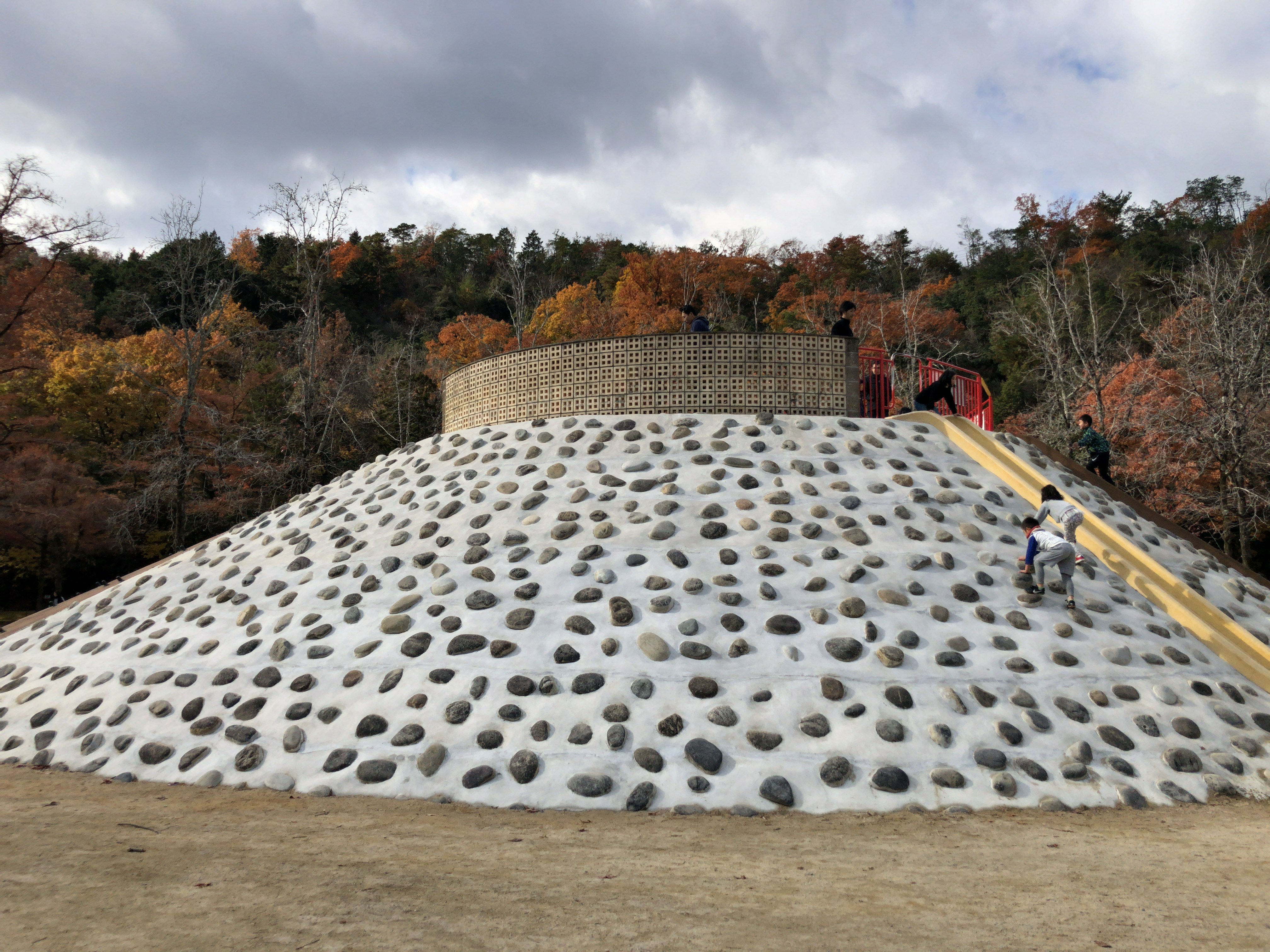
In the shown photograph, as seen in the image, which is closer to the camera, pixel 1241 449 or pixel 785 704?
pixel 785 704

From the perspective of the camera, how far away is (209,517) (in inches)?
782

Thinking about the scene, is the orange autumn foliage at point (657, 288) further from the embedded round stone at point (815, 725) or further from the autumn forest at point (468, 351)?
the embedded round stone at point (815, 725)

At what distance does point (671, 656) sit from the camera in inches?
232

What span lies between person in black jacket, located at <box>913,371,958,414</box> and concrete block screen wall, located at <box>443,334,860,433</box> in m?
1.22

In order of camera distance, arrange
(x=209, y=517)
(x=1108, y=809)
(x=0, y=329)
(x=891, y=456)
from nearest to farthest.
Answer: (x=1108, y=809) → (x=891, y=456) → (x=0, y=329) → (x=209, y=517)

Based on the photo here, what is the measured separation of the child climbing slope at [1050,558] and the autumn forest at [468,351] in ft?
32.9

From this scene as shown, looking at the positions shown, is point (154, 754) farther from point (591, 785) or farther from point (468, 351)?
point (468, 351)

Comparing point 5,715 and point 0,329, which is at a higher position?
point 0,329

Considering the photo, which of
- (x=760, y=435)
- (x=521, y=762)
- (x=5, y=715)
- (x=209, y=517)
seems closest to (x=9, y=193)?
(x=209, y=517)

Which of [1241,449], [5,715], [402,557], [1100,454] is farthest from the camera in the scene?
[1241,449]

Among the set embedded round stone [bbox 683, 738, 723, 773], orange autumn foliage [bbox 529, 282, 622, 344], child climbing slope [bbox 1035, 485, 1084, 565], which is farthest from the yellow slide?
orange autumn foliage [bbox 529, 282, 622, 344]

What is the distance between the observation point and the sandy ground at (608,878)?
2875 mm

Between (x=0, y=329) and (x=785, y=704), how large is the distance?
2159 centimetres

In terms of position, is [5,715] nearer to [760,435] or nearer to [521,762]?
[521,762]
